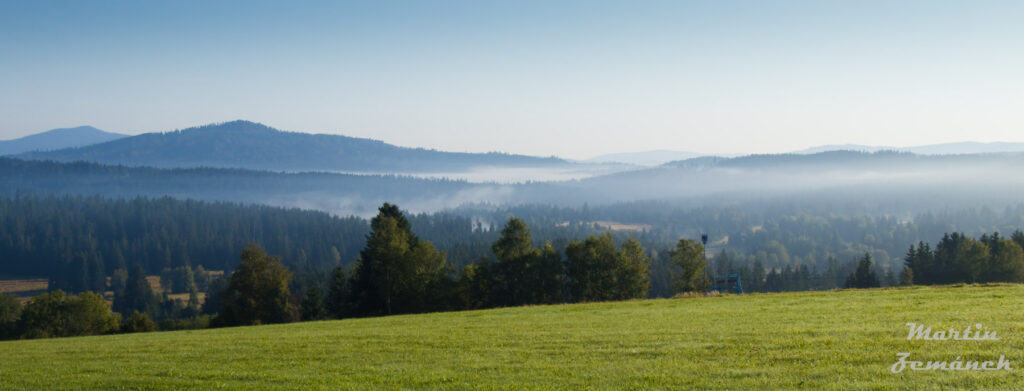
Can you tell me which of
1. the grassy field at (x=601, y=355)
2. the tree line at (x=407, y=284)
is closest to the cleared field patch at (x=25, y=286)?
the tree line at (x=407, y=284)

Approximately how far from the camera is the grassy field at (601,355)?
13852 millimetres

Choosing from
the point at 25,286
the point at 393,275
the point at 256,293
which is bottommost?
the point at 25,286

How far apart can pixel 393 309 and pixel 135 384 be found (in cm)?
4144

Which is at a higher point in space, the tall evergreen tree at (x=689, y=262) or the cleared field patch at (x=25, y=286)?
the tall evergreen tree at (x=689, y=262)

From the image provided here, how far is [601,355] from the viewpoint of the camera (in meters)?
17.4

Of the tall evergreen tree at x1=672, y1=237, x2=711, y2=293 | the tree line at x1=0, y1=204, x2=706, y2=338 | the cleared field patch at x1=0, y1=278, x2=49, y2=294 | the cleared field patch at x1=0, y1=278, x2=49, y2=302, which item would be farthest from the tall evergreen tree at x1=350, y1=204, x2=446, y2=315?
the cleared field patch at x1=0, y1=278, x2=49, y2=294

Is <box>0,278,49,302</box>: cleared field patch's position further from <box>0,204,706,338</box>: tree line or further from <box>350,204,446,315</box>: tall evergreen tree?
<box>350,204,446,315</box>: tall evergreen tree

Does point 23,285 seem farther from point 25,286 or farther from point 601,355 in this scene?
point 601,355

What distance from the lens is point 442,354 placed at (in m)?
19.2

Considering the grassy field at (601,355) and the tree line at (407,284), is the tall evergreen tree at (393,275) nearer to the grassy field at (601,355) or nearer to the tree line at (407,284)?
the tree line at (407,284)

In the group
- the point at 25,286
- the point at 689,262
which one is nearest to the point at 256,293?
the point at 689,262

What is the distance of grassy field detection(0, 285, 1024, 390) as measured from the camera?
45.4 feet

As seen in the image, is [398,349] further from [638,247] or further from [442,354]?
[638,247]

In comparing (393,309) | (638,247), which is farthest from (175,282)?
(638,247)
